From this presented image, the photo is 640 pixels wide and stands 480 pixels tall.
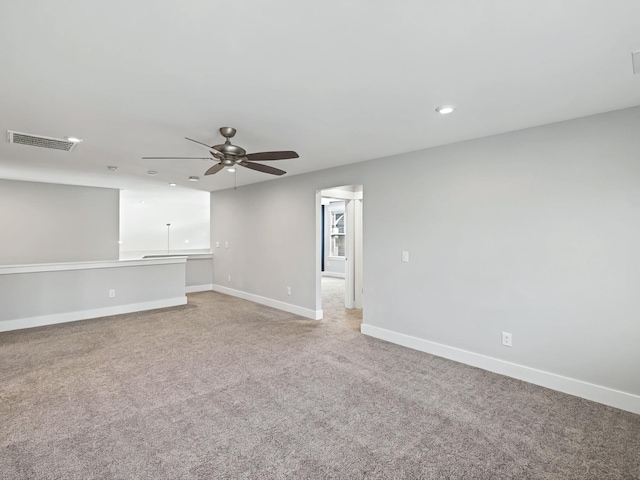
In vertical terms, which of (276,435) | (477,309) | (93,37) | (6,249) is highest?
(93,37)

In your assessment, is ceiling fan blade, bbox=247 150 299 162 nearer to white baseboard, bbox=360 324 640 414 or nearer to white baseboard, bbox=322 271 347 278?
white baseboard, bbox=360 324 640 414

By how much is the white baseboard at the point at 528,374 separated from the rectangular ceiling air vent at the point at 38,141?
436cm

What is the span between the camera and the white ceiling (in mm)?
1532

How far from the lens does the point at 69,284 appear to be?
5062 millimetres

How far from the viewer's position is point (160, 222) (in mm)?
10336

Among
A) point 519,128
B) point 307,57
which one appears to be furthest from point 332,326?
point 307,57

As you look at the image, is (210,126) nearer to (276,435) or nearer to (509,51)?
(509,51)

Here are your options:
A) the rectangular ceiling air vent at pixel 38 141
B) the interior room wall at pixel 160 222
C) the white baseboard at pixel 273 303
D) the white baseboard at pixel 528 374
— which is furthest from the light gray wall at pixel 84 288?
the white baseboard at pixel 528 374

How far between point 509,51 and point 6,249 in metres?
8.29

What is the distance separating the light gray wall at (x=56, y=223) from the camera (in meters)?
6.12

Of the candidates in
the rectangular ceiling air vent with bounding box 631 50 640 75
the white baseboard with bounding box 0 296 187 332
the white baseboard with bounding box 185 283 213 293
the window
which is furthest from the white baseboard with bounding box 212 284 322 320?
the rectangular ceiling air vent with bounding box 631 50 640 75

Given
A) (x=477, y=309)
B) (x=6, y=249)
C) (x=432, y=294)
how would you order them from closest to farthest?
(x=477, y=309)
(x=432, y=294)
(x=6, y=249)

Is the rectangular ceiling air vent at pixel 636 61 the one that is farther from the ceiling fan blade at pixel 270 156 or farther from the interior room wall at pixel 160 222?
the interior room wall at pixel 160 222

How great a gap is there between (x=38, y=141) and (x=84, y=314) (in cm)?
292
